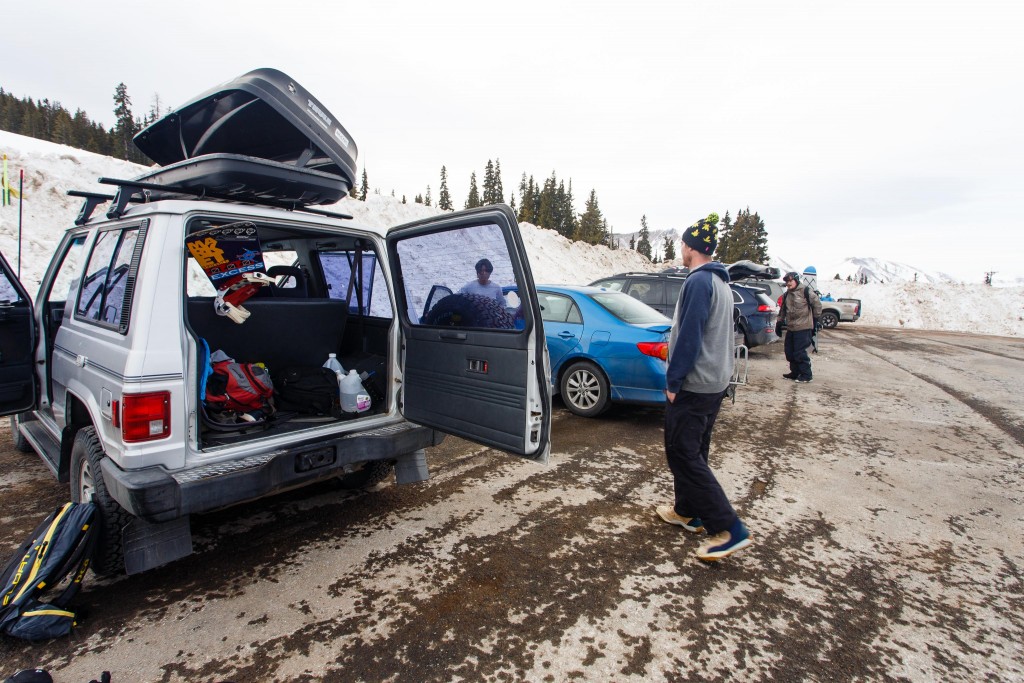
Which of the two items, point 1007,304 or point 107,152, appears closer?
point 1007,304

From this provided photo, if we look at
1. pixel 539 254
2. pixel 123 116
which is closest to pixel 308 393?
pixel 539 254

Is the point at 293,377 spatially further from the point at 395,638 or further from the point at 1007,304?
the point at 1007,304

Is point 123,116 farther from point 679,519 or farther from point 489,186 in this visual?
point 679,519

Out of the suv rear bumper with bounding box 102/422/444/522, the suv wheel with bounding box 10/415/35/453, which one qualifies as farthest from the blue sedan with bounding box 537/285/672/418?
the suv wheel with bounding box 10/415/35/453

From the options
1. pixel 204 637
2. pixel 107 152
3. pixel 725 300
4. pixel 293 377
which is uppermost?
pixel 107 152

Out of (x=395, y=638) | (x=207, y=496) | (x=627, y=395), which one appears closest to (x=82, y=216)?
(x=207, y=496)

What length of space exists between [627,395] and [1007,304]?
3899cm

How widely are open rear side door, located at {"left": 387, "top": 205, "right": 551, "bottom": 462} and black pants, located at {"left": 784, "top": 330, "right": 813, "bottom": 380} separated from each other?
790 centimetres

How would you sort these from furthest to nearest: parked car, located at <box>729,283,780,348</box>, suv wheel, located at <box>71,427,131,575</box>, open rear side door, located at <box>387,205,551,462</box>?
parked car, located at <box>729,283,780,348</box> < open rear side door, located at <box>387,205,551,462</box> < suv wheel, located at <box>71,427,131,575</box>

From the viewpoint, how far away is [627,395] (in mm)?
5734

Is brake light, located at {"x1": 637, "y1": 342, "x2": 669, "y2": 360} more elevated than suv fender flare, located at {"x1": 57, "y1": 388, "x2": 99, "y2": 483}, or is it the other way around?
brake light, located at {"x1": 637, "y1": 342, "x2": 669, "y2": 360}

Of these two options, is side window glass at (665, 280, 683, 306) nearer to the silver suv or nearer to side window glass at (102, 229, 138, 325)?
the silver suv

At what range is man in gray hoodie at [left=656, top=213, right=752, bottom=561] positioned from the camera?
9.91 feet

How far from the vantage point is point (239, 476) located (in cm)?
249
